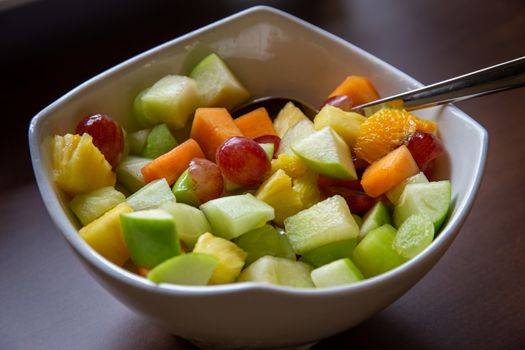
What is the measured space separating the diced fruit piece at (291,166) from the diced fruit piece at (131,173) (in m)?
0.20

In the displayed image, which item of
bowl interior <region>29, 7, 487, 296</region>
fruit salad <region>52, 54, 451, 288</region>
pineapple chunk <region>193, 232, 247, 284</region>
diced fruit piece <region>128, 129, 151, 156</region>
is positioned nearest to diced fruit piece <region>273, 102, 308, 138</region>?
fruit salad <region>52, 54, 451, 288</region>

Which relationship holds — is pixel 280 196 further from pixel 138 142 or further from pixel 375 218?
pixel 138 142

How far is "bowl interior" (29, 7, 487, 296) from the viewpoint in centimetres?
94

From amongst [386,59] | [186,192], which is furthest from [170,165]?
[386,59]

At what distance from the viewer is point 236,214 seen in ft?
2.94

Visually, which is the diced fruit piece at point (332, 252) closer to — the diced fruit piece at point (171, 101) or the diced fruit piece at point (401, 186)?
the diced fruit piece at point (401, 186)

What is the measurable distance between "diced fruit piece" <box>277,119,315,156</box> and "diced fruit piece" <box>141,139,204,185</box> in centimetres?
15

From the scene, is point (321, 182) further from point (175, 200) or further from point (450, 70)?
point (450, 70)

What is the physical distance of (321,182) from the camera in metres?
1.04

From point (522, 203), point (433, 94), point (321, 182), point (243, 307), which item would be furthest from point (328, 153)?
point (522, 203)

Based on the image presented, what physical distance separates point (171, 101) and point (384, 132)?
335 mm

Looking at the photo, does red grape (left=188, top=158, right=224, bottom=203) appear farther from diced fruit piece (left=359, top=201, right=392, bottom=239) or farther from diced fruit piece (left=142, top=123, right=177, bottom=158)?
diced fruit piece (left=359, top=201, right=392, bottom=239)

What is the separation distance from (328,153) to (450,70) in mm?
672

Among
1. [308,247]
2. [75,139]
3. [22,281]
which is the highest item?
[75,139]
